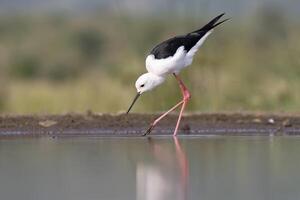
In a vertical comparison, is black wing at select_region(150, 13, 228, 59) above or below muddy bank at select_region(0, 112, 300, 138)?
above

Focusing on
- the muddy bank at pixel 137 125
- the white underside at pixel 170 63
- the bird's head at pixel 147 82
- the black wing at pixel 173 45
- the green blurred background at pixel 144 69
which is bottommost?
the green blurred background at pixel 144 69

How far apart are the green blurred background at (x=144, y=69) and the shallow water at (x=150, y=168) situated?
9.83ft

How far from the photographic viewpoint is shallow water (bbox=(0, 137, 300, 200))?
9102mm

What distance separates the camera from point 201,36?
13969mm

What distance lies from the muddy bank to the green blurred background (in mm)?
1348

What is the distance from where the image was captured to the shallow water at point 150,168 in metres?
9.10

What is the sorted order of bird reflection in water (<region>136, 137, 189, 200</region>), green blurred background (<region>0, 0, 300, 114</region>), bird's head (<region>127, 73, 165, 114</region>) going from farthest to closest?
green blurred background (<region>0, 0, 300, 114</region>) → bird's head (<region>127, 73, 165, 114</region>) → bird reflection in water (<region>136, 137, 189, 200</region>)

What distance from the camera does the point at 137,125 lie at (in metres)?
13.4

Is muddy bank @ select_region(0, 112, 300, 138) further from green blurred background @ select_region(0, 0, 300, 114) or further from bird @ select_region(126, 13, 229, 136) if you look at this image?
green blurred background @ select_region(0, 0, 300, 114)

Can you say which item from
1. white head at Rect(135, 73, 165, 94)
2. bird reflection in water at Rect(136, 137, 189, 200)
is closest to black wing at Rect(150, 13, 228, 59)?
white head at Rect(135, 73, 165, 94)

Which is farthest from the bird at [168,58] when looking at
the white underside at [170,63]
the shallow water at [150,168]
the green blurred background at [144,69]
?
the green blurred background at [144,69]

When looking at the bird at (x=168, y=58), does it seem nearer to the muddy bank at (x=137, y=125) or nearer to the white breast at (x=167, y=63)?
the white breast at (x=167, y=63)

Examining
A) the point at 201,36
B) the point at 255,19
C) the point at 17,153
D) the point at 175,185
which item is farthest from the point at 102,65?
the point at 175,185

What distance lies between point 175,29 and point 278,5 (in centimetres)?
1149
